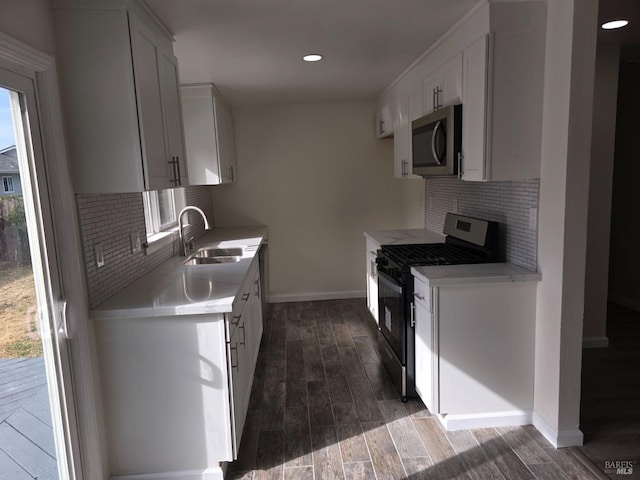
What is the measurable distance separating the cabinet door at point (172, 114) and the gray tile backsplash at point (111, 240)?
0.32m

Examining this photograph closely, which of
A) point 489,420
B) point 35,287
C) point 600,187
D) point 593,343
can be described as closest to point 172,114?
point 35,287

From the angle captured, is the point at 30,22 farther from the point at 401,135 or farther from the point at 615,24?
the point at 615,24

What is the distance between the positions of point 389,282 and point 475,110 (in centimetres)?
121

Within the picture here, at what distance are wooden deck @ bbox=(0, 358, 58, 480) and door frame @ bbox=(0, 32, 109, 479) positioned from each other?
14 cm

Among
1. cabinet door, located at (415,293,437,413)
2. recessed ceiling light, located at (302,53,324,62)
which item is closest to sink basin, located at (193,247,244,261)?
recessed ceiling light, located at (302,53,324,62)

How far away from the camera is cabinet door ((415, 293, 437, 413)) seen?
2.52 meters

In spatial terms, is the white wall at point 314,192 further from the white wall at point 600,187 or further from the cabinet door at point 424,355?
the cabinet door at point 424,355

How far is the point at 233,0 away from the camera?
6.91ft

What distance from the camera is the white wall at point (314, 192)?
16.8 feet

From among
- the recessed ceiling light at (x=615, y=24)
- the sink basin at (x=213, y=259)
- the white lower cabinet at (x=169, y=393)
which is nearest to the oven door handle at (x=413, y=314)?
the white lower cabinet at (x=169, y=393)

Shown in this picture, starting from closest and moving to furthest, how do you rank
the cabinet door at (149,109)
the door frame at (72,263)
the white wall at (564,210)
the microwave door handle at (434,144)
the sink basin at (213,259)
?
the door frame at (72,263)
the cabinet door at (149,109)
the white wall at (564,210)
the microwave door handle at (434,144)
the sink basin at (213,259)

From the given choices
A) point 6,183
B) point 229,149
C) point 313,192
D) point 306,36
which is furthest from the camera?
point 313,192

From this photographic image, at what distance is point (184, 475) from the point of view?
7.18 feet

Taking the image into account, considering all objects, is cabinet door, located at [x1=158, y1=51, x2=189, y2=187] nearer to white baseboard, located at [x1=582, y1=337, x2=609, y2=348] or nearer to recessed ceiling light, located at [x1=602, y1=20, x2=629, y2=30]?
recessed ceiling light, located at [x1=602, y1=20, x2=629, y2=30]
